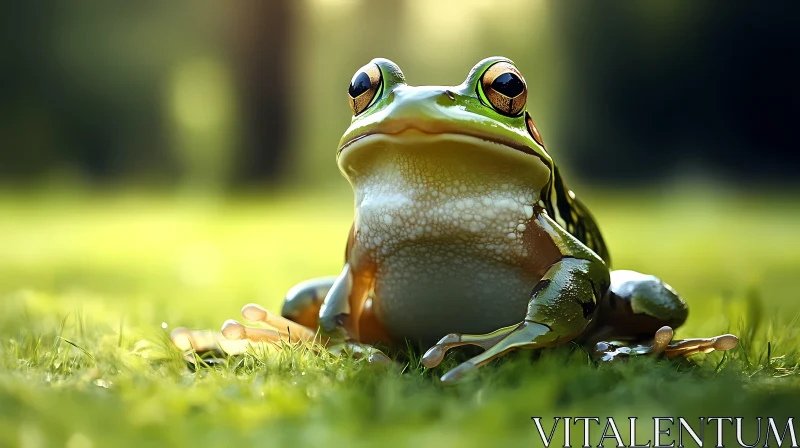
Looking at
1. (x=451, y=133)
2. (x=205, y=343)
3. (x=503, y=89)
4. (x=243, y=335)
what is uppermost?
(x=503, y=89)

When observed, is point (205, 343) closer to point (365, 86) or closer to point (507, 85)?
point (365, 86)

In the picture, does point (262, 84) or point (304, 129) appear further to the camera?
point (304, 129)

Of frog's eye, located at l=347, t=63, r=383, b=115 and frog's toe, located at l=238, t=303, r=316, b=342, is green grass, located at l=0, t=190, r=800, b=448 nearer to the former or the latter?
frog's toe, located at l=238, t=303, r=316, b=342

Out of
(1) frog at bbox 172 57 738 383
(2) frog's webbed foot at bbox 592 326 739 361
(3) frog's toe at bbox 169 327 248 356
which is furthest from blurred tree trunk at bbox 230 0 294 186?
(2) frog's webbed foot at bbox 592 326 739 361

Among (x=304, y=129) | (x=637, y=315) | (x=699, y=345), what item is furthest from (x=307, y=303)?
(x=304, y=129)

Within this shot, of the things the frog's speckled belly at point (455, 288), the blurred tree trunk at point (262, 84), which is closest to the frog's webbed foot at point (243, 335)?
the frog's speckled belly at point (455, 288)

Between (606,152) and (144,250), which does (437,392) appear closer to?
(144,250)

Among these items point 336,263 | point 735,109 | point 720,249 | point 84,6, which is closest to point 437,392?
point 336,263
